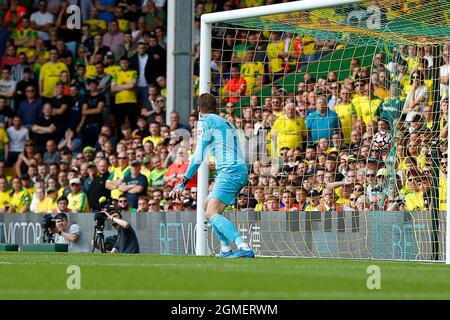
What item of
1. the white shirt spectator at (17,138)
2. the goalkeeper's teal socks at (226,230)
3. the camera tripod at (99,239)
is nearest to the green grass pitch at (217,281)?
the goalkeeper's teal socks at (226,230)

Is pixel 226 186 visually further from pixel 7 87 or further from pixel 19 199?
pixel 7 87

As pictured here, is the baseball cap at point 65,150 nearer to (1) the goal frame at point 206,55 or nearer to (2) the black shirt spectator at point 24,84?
(2) the black shirt spectator at point 24,84

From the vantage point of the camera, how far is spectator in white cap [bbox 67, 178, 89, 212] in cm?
1945

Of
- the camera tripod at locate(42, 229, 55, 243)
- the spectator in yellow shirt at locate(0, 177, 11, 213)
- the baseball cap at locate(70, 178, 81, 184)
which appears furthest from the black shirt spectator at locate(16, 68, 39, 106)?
the camera tripod at locate(42, 229, 55, 243)

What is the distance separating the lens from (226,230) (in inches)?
500

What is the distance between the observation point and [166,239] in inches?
682

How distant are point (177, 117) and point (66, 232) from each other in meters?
2.50

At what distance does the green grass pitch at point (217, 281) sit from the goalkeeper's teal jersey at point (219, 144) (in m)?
2.23

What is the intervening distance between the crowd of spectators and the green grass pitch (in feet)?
14.9

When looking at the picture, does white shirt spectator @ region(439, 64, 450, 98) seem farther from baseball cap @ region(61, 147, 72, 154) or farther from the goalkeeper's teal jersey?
baseball cap @ region(61, 147, 72, 154)

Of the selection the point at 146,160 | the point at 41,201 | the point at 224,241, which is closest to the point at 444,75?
the point at 224,241

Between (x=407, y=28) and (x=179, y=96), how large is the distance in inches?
250
